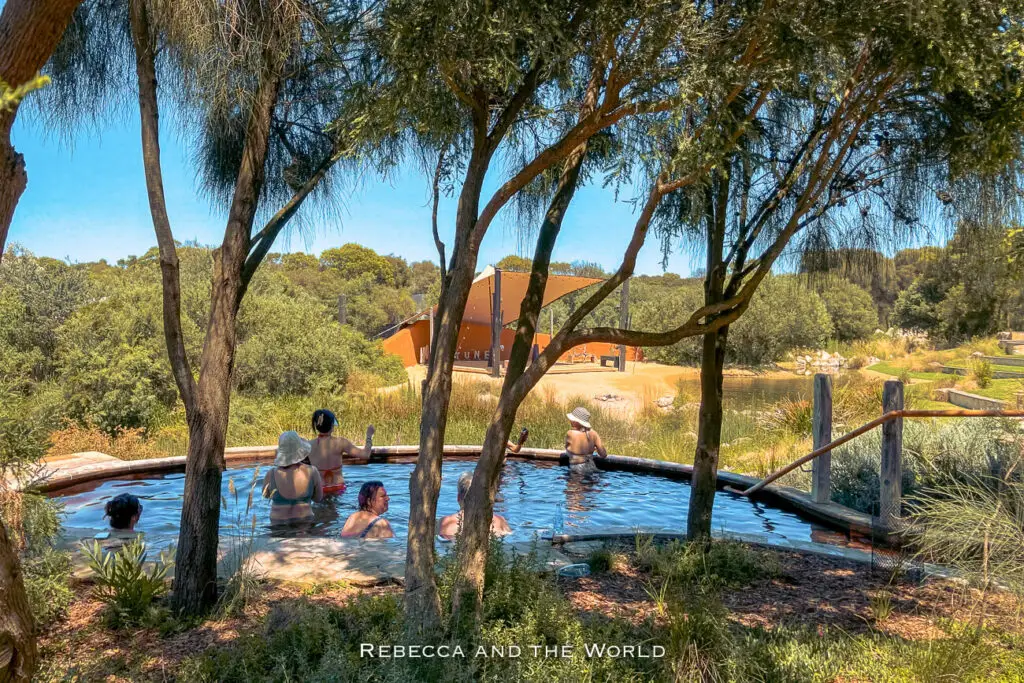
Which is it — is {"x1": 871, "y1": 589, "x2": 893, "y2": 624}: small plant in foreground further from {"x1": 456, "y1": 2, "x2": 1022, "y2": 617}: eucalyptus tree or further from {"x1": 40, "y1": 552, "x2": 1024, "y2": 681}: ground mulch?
{"x1": 456, "y1": 2, "x2": 1022, "y2": 617}: eucalyptus tree

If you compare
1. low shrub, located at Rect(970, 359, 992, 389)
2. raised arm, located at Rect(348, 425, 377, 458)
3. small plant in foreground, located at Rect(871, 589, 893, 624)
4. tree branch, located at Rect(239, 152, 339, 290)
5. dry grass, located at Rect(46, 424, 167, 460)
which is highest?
tree branch, located at Rect(239, 152, 339, 290)

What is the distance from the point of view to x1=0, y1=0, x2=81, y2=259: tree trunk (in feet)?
5.34

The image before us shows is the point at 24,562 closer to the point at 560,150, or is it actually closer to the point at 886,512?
the point at 560,150

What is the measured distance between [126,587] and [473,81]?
116 inches

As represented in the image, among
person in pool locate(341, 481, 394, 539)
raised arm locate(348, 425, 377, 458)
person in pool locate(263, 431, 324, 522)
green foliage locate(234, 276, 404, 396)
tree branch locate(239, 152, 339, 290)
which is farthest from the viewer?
green foliage locate(234, 276, 404, 396)

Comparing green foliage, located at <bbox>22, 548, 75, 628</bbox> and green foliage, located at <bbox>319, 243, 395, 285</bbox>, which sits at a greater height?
green foliage, located at <bbox>319, 243, 395, 285</bbox>

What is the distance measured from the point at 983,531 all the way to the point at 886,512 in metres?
1.82

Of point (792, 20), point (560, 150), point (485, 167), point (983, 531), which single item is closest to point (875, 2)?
point (792, 20)

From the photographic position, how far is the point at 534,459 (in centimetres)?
949

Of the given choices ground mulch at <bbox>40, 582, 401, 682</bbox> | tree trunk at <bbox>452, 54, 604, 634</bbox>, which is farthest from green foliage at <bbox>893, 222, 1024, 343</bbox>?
ground mulch at <bbox>40, 582, 401, 682</bbox>

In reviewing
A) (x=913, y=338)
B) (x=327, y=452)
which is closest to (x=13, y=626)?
(x=327, y=452)

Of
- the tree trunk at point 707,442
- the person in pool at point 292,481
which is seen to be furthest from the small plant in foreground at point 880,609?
the person in pool at point 292,481

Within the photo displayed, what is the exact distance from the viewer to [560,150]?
330cm

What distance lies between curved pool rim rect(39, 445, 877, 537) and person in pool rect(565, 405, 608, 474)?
0.53 m
